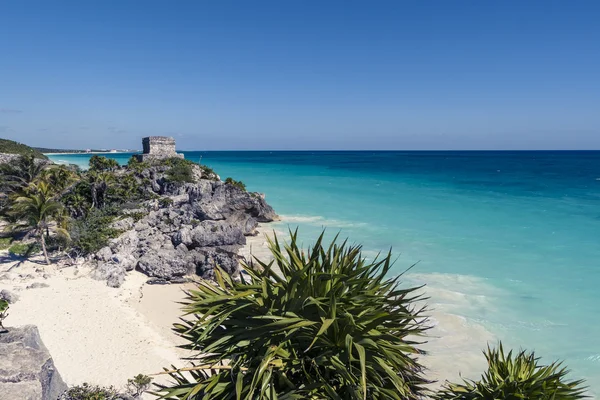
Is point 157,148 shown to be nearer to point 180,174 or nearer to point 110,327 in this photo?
point 180,174

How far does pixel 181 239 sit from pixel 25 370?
1048cm

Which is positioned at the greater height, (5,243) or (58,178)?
(58,178)

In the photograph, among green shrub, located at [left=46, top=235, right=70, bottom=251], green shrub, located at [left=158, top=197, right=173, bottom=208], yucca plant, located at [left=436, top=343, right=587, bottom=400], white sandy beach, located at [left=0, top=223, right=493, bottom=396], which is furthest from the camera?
green shrub, located at [left=158, top=197, right=173, bottom=208]

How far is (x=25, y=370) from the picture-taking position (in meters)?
6.37

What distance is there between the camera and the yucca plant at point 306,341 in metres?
2.94

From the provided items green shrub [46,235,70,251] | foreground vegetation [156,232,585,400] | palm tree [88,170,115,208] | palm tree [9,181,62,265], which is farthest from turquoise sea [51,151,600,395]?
palm tree [9,181,62,265]

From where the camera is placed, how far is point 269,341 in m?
3.07

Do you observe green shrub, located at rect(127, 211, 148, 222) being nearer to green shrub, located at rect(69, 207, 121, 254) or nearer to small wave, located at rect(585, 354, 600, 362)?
green shrub, located at rect(69, 207, 121, 254)

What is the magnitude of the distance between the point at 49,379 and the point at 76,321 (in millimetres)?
4744

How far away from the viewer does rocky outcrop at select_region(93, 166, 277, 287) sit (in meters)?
14.9

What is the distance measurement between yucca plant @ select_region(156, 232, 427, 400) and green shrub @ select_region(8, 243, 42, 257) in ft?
55.3

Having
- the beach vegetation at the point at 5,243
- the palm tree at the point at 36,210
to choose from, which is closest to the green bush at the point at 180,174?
the beach vegetation at the point at 5,243

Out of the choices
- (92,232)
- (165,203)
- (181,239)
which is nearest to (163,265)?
(181,239)

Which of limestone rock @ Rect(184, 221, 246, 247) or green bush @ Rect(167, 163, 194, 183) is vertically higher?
green bush @ Rect(167, 163, 194, 183)
